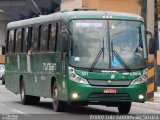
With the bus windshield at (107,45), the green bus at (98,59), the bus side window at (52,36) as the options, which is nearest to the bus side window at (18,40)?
the bus side window at (52,36)

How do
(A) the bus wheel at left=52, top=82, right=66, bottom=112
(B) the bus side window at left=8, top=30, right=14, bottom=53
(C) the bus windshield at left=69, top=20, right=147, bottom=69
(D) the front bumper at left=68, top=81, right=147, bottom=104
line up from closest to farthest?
1. (D) the front bumper at left=68, top=81, right=147, bottom=104
2. (C) the bus windshield at left=69, top=20, right=147, bottom=69
3. (A) the bus wheel at left=52, top=82, right=66, bottom=112
4. (B) the bus side window at left=8, top=30, right=14, bottom=53

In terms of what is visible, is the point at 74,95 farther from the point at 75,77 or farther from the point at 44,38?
the point at 44,38

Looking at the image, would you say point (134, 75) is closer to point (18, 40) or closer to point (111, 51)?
point (111, 51)

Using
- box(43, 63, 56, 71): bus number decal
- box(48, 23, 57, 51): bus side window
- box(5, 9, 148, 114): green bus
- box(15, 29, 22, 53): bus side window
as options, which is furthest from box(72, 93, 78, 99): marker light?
box(15, 29, 22, 53): bus side window

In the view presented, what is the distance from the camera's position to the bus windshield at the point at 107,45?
728 inches

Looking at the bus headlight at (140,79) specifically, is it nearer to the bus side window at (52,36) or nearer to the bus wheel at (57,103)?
the bus wheel at (57,103)

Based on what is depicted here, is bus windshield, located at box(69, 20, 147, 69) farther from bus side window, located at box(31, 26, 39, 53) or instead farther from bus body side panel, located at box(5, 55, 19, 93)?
bus body side panel, located at box(5, 55, 19, 93)

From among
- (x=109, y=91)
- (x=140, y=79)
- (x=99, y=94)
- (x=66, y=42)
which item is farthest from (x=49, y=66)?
(x=140, y=79)

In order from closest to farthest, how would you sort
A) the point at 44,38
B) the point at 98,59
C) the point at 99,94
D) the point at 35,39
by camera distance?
the point at 99,94, the point at 98,59, the point at 44,38, the point at 35,39

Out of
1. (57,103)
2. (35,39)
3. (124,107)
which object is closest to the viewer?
(57,103)

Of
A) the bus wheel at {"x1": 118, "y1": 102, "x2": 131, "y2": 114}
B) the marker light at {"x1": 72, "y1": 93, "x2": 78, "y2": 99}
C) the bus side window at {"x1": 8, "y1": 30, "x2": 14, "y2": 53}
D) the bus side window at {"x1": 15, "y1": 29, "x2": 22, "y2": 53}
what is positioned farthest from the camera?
the bus side window at {"x1": 8, "y1": 30, "x2": 14, "y2": 53}

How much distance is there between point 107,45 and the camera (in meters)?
18.6

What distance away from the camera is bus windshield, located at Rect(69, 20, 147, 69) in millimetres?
18484

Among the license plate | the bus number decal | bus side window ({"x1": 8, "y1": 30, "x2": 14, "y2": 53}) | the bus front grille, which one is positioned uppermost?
bus side window ({"x1": 8, "y1": 30, "x2": 14, "y2": 53})
